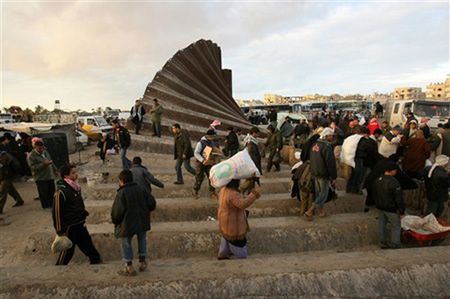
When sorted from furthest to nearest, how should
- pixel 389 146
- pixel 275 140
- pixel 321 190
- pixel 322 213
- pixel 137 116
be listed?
pixel 137 116 → pixel 275 140 → pixel 389 146 → pixel 322 213 → pixel 321 190

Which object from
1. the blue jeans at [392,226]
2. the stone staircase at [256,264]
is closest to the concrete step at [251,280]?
the stone staircase at [256,264]

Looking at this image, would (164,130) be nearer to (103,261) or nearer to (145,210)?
(103,261)

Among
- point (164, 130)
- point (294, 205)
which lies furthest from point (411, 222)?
point (164, 130)

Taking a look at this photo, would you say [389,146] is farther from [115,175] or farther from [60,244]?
[115,175]

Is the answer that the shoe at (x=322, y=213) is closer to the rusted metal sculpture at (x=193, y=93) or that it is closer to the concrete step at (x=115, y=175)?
the concrete step at (x=115, y=175)

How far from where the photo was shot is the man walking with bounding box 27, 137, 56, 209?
22.4 feet

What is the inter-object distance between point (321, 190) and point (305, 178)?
Answer: 0.33 metres

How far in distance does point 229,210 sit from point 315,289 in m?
1.35

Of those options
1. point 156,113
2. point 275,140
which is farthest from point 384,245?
point 156,113

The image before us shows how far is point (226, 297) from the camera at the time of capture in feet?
12.1

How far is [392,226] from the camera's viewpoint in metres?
4.95

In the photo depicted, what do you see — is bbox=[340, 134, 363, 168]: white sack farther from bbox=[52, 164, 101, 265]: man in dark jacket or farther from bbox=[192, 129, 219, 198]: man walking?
bbox=[52, 164, 101, 265]: man in dark jacket

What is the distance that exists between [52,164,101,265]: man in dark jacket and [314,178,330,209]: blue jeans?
12.0 feet

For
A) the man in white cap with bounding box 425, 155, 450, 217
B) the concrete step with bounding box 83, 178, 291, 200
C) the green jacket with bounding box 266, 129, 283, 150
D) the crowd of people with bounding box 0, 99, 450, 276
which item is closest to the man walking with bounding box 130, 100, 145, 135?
the crowd of people with bounding box 0, 99, 450, 276
